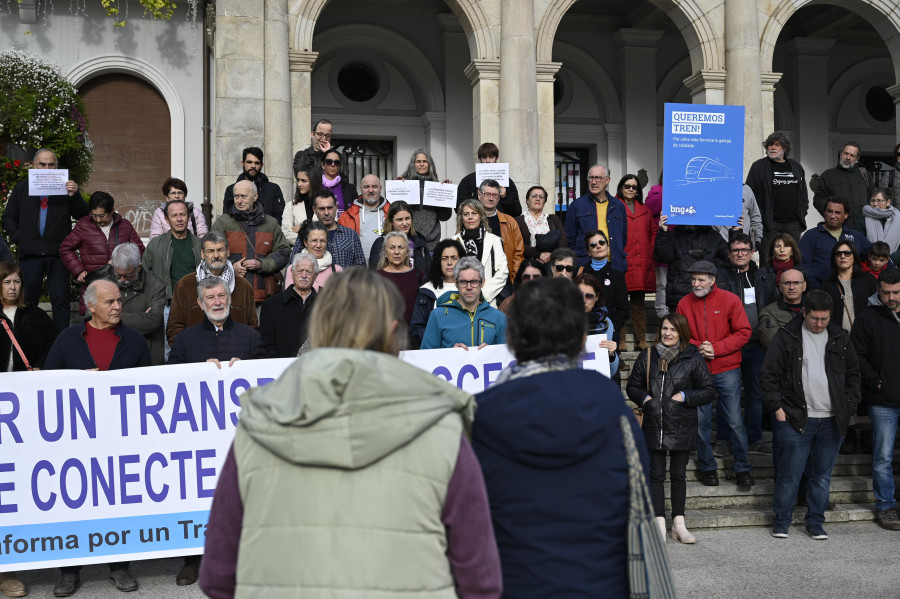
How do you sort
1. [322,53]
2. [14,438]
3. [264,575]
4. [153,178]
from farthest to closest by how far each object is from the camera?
1. [322,53]
2. [153,178]
3. [14,438]
4. [264,575]

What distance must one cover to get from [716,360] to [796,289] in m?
1.11

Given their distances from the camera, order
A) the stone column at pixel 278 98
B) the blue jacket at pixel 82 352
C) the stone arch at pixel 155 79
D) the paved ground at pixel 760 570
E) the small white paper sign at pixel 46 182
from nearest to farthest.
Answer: the paved ground at pixel 760 570 < the blue jacket at pixel 82 352 < the small white paper sign at pixel 46 182 < the stone column at pixel 278 98 < the stone arch at pixel 155 79

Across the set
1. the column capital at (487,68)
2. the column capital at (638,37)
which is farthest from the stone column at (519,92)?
the column capital at (638,37)

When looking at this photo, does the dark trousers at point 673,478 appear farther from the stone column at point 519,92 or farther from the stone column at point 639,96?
the stone column at point 639,96

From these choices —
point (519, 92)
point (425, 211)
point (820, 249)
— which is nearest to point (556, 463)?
point (425, 211)

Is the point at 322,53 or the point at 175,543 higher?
the point at 322,53

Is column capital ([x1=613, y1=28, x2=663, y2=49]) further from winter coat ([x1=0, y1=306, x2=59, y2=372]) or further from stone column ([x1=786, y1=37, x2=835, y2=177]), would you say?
winter coat ([x1=0, y1=306, x2=59, y2=372])

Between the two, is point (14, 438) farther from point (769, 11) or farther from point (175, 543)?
point (769, 11)

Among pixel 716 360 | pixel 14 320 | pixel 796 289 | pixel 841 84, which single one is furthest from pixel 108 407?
pixel 841 84

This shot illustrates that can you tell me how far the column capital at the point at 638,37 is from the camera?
1914cm

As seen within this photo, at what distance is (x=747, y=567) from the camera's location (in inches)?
273

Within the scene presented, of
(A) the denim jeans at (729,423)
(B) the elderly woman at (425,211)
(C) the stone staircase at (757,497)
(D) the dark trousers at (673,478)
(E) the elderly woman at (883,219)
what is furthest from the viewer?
(E) the elderly woman at (883,219)

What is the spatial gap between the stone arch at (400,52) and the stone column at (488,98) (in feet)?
13.1

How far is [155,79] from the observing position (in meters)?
16.8
